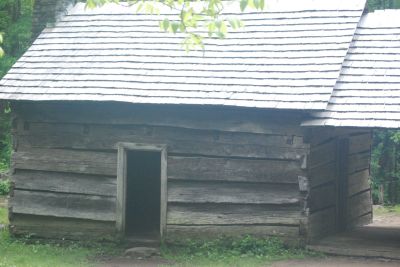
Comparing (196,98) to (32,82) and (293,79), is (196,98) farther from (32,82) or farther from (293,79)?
(32,82)

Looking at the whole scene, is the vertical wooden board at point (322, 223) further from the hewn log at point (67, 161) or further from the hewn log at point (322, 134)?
the hewn log at point (67, 161)

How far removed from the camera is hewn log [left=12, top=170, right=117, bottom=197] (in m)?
11.8

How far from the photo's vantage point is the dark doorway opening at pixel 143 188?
546 inches

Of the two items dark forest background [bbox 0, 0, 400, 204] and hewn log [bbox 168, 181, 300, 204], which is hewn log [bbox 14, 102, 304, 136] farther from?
dark forest background [bbox 0, 0, 400, 204]

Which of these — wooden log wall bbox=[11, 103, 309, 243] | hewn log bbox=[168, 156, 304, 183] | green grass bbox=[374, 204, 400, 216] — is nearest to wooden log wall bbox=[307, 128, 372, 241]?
hewn log bbox=[168, 156, 304, 183]

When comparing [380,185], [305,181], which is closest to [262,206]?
[305,181]

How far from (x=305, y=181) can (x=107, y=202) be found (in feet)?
11.8

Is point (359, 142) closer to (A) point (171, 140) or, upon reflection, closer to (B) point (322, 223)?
(B) point (322, 223)

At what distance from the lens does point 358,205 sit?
14070 millimetres

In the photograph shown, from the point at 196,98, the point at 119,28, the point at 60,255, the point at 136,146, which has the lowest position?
the point at 60,255

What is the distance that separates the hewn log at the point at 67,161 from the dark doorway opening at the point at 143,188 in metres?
1.85

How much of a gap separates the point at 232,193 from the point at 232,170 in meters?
0.39

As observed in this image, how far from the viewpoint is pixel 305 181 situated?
419 inches

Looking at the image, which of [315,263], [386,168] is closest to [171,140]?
[315,263]
